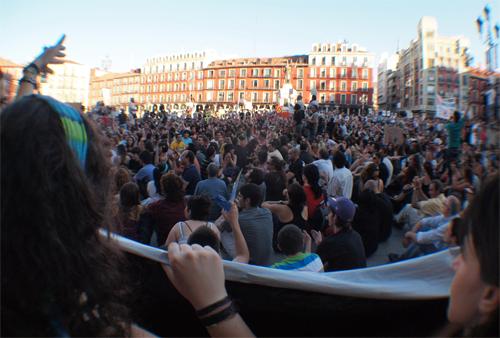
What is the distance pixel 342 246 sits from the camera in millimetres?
3779

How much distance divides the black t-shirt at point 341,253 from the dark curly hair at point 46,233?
10.00 ft

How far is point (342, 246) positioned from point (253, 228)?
1.04m

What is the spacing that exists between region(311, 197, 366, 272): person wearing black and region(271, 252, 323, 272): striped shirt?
48 centimetres

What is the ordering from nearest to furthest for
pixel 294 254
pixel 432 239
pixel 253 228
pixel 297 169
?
pixel 294 254, pixel 432 239, pixel 253 228, pixel 297 169

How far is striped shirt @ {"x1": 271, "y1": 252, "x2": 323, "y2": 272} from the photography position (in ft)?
10.6

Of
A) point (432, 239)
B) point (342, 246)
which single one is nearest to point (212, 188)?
point (342, 246)

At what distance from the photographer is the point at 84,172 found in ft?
3.06

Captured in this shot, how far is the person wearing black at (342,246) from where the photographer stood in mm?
3721

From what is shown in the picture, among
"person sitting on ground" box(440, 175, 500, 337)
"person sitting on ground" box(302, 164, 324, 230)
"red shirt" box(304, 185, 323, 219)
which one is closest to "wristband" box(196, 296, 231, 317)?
Result: "person sitting on ground" box(440, 175, 500, 337)

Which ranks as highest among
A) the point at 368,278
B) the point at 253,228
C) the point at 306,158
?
the point at 306,158

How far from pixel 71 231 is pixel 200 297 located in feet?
1.41

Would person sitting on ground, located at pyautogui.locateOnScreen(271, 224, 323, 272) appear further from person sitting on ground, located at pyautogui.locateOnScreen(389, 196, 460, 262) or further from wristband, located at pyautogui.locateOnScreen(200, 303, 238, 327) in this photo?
wristband, located at pyautogui.locateOnScreen(200, 303, 238, 327)

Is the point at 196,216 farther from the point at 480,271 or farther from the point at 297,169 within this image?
the point at 297,169

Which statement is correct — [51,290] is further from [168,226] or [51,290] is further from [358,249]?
[168,226]
